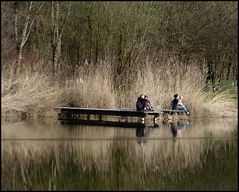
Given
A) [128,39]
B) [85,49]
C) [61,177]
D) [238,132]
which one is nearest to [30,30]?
[85,49]

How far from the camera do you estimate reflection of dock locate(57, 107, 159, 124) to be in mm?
22834

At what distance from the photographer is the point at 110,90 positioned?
24938 millimetres

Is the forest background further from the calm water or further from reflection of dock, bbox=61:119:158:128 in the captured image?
the calm water

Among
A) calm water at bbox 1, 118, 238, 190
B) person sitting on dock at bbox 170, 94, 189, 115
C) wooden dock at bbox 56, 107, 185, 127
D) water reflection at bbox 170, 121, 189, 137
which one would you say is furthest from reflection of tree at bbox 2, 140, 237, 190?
person sitting on dock at bbox 170, 94, 189, 115

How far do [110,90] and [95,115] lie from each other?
1239 mm

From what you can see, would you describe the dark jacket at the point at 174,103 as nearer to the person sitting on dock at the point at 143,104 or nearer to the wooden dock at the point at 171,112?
the wooden dock at the point at 171,112

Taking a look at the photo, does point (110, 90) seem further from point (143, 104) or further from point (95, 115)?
point (143, 104)

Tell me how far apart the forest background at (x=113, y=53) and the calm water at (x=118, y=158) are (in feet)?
16.6

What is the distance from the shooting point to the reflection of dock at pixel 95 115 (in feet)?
74.9

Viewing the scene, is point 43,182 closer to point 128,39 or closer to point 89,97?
point 89,97

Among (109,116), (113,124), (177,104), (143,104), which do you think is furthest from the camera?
(109,116)

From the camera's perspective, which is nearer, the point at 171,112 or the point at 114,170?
the point at 114,170

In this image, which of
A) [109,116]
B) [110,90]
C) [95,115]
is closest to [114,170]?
[109,116]

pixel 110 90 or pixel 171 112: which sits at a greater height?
pixel 110 90
